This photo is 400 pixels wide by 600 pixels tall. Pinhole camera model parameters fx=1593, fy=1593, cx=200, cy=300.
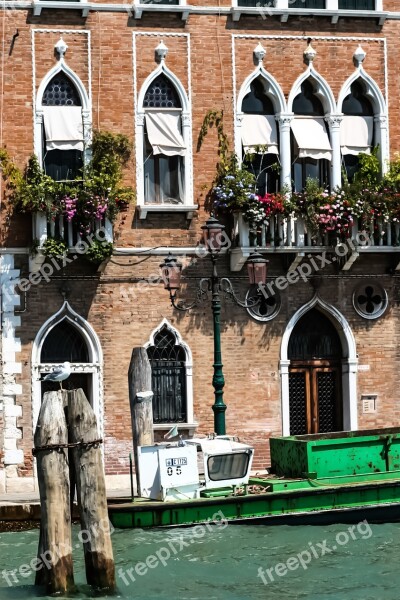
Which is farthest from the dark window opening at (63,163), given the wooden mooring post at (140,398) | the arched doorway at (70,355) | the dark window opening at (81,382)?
the wooden mooring post at (140,398)

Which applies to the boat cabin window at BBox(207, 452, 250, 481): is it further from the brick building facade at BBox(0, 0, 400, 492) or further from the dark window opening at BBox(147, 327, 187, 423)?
the dark window opening at BBox(147, 327, 187, 423)

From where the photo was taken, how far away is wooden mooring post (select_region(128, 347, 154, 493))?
858 inches

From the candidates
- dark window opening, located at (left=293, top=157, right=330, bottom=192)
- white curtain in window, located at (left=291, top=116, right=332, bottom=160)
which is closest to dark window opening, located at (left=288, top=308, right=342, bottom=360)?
dark window opening, located at (left=293, top=157, right=330, bottom=192)

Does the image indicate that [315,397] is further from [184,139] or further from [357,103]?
[357,103]

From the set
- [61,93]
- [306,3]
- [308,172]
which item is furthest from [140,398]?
[306,3]

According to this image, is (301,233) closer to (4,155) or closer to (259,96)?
(259,96)

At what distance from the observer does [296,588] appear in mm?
16875

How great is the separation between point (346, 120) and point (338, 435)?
5801mm

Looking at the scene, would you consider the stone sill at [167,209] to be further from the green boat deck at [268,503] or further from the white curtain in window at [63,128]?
the green boat deck at [268,503]

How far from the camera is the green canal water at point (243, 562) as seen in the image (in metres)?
16.7

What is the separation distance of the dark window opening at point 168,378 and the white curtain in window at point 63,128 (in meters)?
3.20

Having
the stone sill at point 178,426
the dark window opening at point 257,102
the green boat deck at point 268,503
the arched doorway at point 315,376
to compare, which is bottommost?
the green boat deck at point 268,503

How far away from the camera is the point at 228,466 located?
20.8 meters

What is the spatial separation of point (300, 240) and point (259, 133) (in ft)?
6.14
